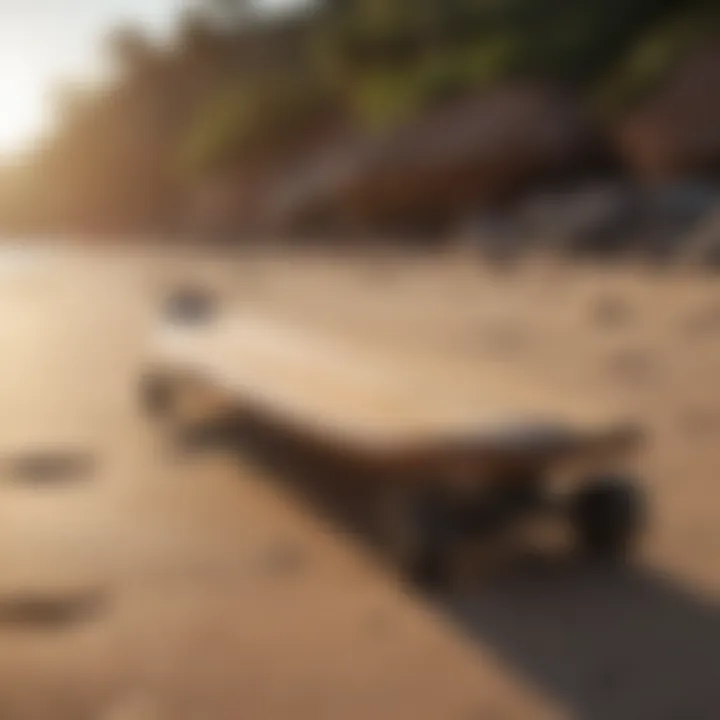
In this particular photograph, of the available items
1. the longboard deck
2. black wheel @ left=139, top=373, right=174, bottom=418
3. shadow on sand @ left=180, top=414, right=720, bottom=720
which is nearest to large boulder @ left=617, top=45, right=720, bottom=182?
black wheel @ left=139, top=373, right=174, bottom=418

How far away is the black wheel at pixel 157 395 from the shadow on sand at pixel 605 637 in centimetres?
210

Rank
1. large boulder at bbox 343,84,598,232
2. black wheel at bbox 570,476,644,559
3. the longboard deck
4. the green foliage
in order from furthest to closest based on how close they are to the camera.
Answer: large boulder at bbox 343,84,598,232, the green foliage, black wheel at bbox 570,476,644,559, the longboard deck

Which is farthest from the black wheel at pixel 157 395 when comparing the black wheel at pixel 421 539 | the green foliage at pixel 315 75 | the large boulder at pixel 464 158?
the large boulder at pixel 464 158

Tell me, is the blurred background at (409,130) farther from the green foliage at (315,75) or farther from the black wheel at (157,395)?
the black wheel at (157,395)

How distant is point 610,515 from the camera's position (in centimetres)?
261

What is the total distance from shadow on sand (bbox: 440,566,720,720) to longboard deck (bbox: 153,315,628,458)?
296mm

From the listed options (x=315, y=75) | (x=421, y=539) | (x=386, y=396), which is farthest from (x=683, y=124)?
(x=421, y=539)

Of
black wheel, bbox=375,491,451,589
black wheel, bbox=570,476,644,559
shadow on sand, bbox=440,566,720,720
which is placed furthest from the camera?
black wheel, bbox=570,476,644,559

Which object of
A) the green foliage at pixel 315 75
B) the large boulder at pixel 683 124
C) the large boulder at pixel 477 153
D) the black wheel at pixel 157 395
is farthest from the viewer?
the large boulder at pixel 477 153

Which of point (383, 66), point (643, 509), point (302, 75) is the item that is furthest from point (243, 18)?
point (643, 509)

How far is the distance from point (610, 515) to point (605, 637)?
47 centimetres

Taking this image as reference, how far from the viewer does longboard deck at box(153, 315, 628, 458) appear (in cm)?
235

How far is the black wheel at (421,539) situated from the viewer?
2.48 metres

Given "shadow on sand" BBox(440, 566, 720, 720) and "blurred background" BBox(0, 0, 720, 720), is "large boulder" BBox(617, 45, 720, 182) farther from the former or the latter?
"shadow on sand" BBox(440, 566, 720, 720)
